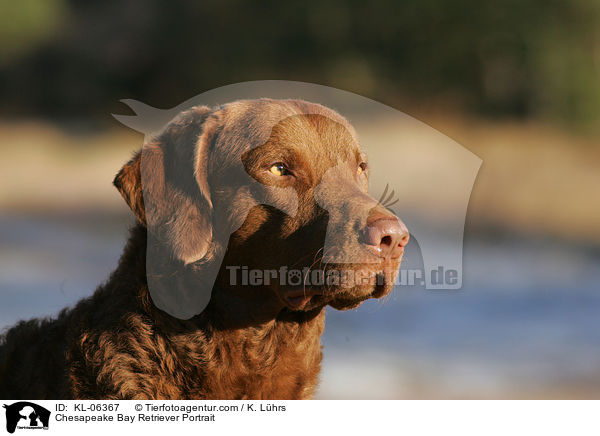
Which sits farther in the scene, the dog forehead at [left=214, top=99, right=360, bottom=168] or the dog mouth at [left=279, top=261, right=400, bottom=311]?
the dog forehead at [left=214, top=99, right=360, bottom=168]

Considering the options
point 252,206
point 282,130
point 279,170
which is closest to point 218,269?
point 252,206

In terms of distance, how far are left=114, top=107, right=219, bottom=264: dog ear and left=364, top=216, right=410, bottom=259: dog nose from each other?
79cm

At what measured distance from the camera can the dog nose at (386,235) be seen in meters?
2.71

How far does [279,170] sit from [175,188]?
0.50 metres

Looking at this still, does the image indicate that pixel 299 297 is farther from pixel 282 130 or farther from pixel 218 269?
pixel 282 130

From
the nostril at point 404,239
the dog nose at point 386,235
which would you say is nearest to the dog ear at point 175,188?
the dog nose at point 386,235

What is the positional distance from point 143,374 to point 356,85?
16.2 feet

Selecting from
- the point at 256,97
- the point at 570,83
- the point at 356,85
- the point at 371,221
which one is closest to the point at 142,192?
the point at 256,97

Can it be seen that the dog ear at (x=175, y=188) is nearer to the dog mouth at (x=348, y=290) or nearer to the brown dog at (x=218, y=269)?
the brown dog at (x=218, y=269)

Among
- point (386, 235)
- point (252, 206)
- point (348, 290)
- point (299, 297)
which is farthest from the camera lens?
point (252, 206)
